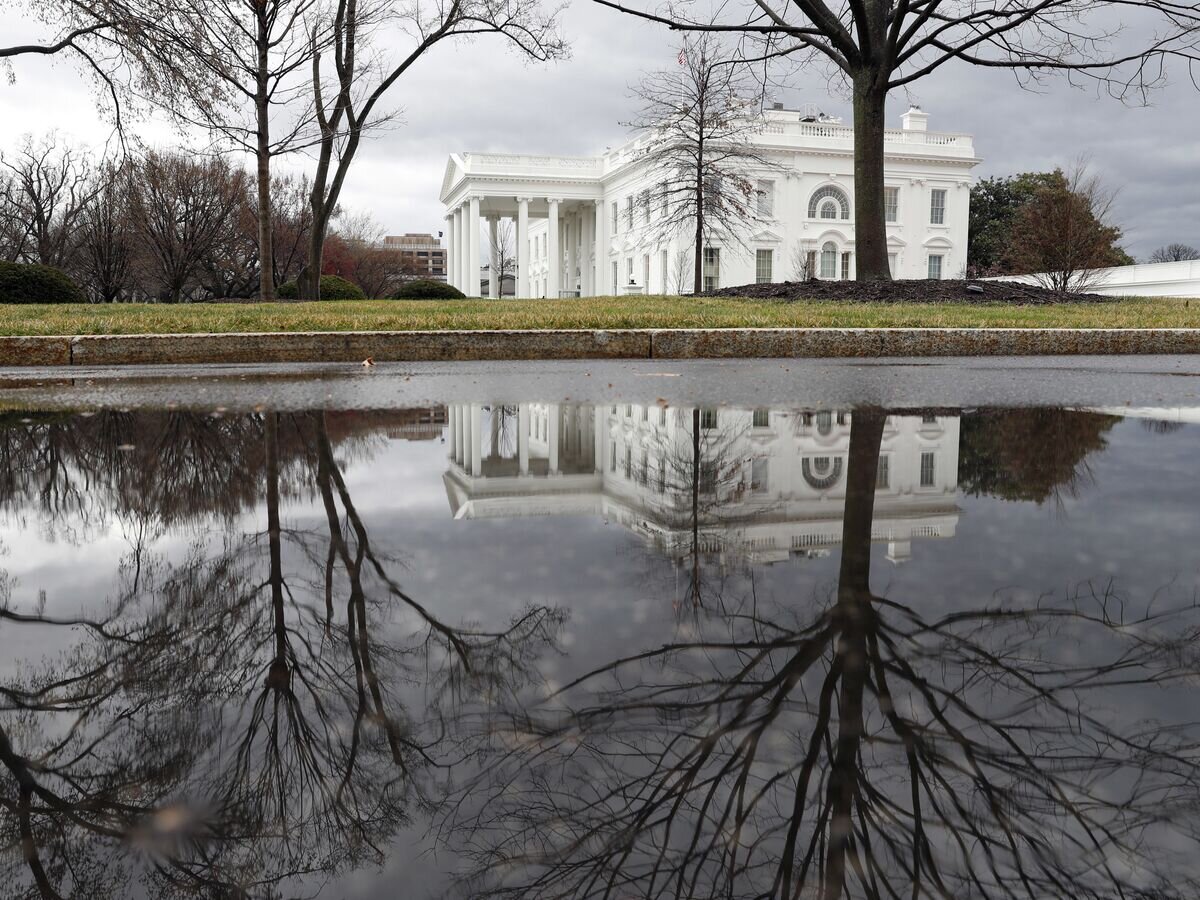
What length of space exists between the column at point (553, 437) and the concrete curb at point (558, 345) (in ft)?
13.5

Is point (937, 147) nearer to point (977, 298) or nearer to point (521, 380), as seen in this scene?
point (977, 298)

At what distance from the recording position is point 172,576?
249cm

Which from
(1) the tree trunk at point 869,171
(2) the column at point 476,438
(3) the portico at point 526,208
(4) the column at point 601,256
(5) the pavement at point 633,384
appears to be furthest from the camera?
(4) the column at point 601,256

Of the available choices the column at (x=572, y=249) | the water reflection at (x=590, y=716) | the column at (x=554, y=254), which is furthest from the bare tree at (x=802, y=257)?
the water reflection at (x=590, y=716)

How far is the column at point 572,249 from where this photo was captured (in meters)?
70.2

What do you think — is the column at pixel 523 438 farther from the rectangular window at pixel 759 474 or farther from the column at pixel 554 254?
the column at pixel 554 254

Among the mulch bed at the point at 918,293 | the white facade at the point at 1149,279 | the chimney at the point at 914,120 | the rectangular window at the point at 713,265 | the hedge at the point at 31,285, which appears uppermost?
the chimney at the point at 914,120

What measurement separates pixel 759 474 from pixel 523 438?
1583 millimetres

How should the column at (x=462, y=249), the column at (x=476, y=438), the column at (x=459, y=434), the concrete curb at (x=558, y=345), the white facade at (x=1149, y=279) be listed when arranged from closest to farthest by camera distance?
the column at (x=476, y=438) < the column at (x=459, y=434) < the concrete curb at (x=558, y=345) < the white facade at (x=1149, y=279) < the column at (x=462, y=249)

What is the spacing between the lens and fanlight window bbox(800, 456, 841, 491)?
362 centimetres

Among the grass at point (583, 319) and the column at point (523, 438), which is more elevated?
the grass at point (583, 319)

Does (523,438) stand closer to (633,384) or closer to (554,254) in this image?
(633,384)

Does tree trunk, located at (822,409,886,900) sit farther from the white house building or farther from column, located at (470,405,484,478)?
the white house building

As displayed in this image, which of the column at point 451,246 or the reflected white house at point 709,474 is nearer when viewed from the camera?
the reflected white house at point 709,474
